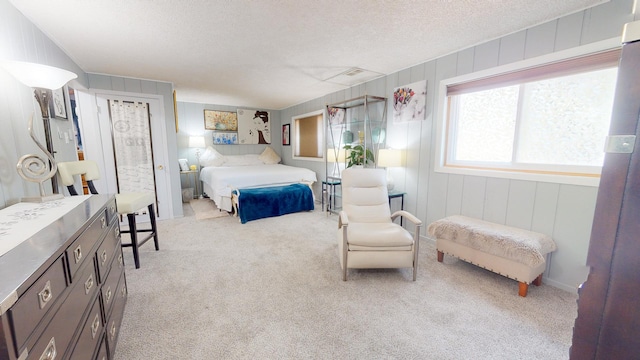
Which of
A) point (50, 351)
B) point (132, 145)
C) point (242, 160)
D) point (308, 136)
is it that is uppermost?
point (308, 136)

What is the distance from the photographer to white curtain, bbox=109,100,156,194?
153 inches

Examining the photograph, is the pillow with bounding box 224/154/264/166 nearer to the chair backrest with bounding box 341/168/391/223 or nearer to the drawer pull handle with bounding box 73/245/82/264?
the chair backrest with bounding box 341/168/391/223

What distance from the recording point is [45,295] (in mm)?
803

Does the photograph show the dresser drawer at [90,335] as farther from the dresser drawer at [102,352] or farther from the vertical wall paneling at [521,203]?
the vertical wall paneling at [521,203]

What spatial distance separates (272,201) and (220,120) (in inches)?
122

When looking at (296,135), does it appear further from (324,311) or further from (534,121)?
(324,311)

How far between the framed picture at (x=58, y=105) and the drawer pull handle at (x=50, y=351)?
8.07ft

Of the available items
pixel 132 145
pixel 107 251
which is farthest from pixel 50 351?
pixel 132 145

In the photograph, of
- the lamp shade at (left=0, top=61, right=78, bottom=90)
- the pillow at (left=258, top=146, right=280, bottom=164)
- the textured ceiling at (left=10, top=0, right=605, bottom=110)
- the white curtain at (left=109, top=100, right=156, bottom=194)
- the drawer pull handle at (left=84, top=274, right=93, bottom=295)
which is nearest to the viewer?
the drawer pull handle at (left=84, top=274, right=93, bottom=295)

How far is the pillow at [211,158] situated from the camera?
6039mm

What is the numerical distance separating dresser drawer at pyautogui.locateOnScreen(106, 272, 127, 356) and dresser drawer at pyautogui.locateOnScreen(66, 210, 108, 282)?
48cm

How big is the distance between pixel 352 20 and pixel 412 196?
7.64 feet

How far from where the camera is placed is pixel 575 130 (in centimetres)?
221

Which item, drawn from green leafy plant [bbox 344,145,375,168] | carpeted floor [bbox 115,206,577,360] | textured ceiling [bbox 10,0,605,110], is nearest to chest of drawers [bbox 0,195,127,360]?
carpeted floor [bbox 115,206,577,360]
